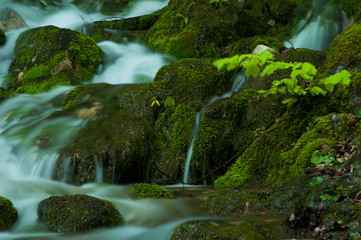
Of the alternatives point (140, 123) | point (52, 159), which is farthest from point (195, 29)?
point (52, 159)

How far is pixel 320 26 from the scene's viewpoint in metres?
9.22

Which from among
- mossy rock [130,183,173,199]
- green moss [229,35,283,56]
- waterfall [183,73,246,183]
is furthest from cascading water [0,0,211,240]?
green moss [229,35,283,56]

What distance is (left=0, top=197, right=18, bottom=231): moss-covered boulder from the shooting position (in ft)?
11.1

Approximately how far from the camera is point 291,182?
3.35m

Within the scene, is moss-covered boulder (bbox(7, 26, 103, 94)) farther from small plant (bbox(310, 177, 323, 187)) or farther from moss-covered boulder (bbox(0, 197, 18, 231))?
small plant (bbox(310, 177, 323, 187))

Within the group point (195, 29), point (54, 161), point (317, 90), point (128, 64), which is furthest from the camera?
point (128, 64)

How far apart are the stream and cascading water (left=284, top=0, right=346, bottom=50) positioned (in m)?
0.19

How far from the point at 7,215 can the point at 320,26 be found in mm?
8589

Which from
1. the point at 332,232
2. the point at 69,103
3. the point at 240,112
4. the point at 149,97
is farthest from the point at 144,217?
the point at 69,103

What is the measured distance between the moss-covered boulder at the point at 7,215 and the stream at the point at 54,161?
6 cm

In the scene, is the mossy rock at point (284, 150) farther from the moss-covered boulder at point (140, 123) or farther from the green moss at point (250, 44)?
the green moss at point (250, 44)

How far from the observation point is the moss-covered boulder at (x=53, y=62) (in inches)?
369

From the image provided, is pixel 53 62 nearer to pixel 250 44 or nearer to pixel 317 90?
pixel 250 44

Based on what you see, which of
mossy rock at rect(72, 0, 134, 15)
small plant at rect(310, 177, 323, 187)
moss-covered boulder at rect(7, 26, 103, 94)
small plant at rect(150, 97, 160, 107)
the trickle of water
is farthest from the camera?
mossy rock at rect(72, 0, 134, 15)
